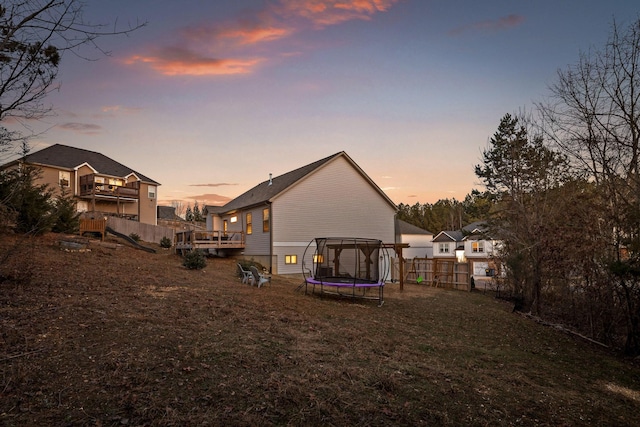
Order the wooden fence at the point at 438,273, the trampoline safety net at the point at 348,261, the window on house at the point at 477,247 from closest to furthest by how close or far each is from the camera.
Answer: the trampoline safety net at the point at 348,261 → the wooden fence at the point at 438,273 → the window on house at the point at 477,247

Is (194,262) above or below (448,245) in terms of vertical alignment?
above

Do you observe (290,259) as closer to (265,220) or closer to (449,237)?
(265,220)

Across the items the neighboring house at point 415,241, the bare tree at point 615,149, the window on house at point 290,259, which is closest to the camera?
the bare tree at point 615,149

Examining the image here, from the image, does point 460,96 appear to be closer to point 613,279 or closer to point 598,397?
point 613,279

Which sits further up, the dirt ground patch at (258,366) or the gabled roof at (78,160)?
the gabled roof at (78,160)

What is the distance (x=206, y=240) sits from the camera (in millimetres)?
23406

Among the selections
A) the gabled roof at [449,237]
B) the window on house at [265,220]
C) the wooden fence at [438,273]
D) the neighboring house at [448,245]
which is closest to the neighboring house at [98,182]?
the window on house at [265,220]

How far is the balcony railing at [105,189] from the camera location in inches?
1190

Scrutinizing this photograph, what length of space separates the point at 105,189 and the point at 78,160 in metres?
3.58

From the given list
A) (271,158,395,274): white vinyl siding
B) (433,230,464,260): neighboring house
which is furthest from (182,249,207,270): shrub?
(433,230,464,260): neighboring house

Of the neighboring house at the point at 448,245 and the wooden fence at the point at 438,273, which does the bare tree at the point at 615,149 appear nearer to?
the wooden fence at the point at 438,273

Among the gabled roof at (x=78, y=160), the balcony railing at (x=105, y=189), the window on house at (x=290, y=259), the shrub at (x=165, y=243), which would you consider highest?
the gabled roof at (x=78, y=160)

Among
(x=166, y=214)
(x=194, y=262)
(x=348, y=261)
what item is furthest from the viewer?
(x=166, y=214)

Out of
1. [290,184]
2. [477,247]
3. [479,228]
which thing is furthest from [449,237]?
[290,184]
